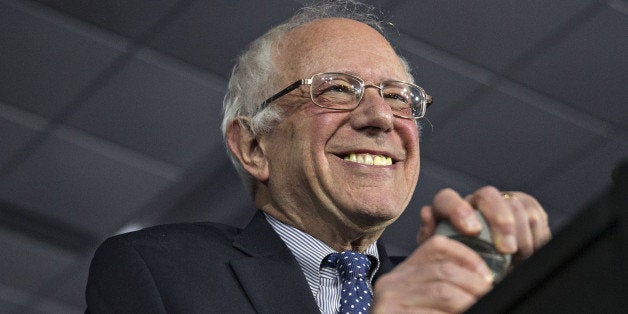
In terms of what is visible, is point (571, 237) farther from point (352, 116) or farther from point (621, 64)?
point (621, 64)

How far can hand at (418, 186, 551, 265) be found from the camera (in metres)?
1.05

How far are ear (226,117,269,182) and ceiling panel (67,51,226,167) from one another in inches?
101

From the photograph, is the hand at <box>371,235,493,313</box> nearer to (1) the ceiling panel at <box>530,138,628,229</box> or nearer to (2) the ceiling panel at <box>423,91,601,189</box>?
(2) the ceiling panel at <box>423,91,601,189</box>

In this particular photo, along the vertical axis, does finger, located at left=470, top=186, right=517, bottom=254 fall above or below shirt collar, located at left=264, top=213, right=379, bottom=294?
above

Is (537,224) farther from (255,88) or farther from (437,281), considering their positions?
(255,88)

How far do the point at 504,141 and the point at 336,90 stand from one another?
321 centimetres

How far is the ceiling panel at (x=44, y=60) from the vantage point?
4.73 m

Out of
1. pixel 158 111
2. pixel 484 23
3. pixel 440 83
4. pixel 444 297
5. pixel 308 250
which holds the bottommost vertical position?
pixel 158 111

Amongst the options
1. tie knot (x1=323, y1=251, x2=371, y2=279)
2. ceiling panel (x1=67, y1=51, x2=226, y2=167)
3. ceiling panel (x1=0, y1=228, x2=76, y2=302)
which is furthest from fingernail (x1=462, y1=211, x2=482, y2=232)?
ceiling panel (x1=0, y1=228, x2=76, y2=302)

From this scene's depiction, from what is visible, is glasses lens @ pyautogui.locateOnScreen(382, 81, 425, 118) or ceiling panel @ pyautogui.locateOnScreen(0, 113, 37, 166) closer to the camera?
glasses lens @ pyautogui.locateOnScreen(382, 81, 425, 118)

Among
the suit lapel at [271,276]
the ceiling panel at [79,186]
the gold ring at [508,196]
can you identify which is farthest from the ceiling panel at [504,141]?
the gold ring at [508,196]

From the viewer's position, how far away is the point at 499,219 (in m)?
1.05

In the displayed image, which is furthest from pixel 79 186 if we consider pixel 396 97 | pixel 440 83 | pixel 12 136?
pixel 396 97

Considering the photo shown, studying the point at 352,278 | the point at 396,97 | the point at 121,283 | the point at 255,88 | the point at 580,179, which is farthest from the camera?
the point at 580,179
